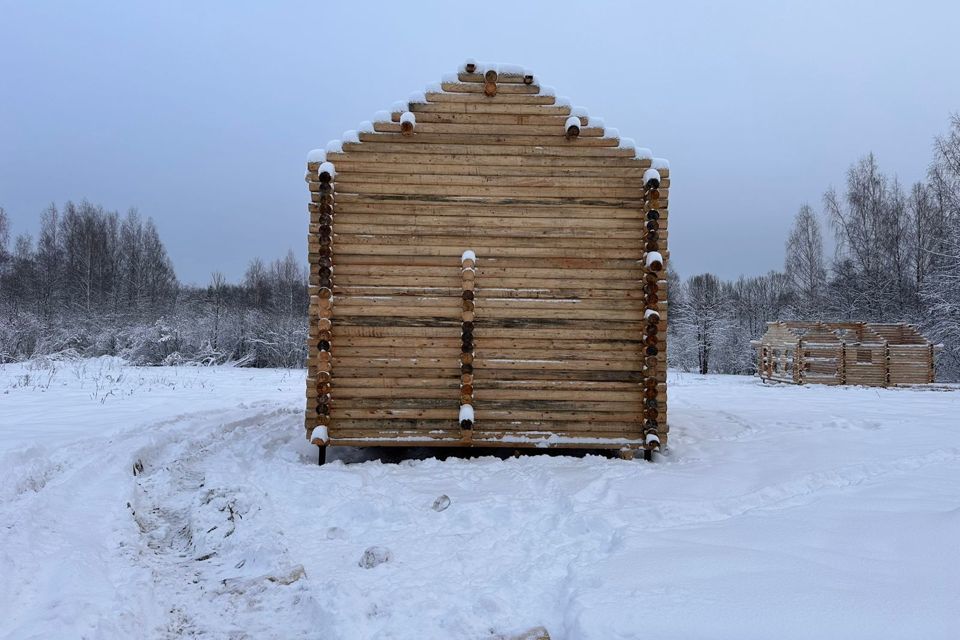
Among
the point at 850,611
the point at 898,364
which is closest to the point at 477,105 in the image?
the point at 850,611

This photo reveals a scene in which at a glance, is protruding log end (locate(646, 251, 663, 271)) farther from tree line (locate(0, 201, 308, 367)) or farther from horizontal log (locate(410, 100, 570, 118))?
tree line (locate(0, 201, 308, 367))

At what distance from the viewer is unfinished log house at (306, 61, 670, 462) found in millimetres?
8234

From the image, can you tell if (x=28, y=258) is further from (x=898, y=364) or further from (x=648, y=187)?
(x=898, y=364)

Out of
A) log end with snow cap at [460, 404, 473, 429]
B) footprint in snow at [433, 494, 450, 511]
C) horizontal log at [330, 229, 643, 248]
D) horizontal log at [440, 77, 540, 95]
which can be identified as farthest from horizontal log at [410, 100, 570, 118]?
footprint in snow at [433, 494, 450, 511]

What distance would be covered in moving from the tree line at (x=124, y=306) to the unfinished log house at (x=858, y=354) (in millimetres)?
24902

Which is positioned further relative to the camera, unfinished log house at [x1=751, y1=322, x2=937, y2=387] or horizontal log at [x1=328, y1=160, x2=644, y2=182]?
unfinished log house at [x1=751, y1=322, x2=937, y2=387]

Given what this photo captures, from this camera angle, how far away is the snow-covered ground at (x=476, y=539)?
3375 millimetres

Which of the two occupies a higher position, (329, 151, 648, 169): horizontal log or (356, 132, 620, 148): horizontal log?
(356, 132, 620, 148): horizontal log

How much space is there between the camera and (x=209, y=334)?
30734 millimetres

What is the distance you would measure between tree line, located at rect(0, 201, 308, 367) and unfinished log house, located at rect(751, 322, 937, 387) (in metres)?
24.9

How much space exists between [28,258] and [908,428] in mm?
53575

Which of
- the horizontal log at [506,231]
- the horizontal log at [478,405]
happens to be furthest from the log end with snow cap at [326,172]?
the horizontal log at [478,405]

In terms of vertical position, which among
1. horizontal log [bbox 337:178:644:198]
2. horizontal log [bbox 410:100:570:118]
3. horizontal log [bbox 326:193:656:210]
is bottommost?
horizontal log [bbox 326:193:656:210]

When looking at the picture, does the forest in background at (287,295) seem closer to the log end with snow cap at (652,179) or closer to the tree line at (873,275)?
the tree line at (873,275)
